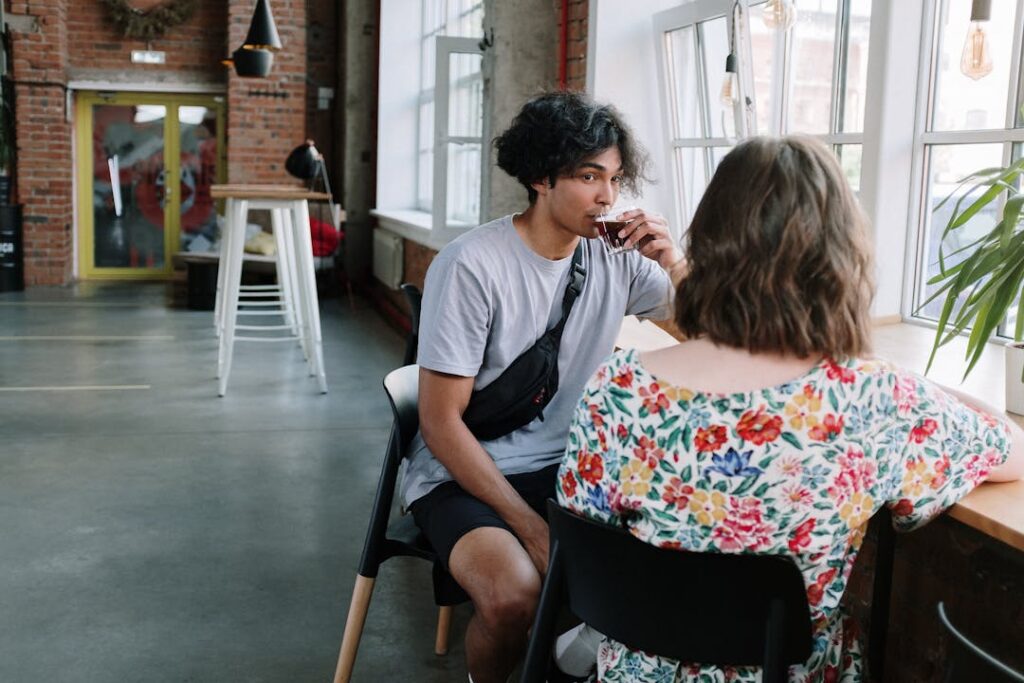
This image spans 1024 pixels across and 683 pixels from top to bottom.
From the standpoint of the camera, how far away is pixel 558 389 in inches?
88.1

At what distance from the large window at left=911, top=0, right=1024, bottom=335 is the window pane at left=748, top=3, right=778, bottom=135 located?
2.02ft

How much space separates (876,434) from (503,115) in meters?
3.78

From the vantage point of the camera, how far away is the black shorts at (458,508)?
6.57 ft

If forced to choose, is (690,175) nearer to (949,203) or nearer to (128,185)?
(949,203)

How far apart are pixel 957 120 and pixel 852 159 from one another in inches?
14.3

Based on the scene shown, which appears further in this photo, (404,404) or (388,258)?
(388,258)

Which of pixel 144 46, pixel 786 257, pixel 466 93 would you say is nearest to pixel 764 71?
pixel 786 257

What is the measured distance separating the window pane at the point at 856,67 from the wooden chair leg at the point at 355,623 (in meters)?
1.88

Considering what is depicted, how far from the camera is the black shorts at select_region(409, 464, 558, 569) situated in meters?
2.00

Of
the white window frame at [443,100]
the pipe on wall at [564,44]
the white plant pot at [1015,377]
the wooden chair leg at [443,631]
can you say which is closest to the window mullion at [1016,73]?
the white plant pot at [1015,377]

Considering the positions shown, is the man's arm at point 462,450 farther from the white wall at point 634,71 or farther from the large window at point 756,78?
the white wall at point 634,71

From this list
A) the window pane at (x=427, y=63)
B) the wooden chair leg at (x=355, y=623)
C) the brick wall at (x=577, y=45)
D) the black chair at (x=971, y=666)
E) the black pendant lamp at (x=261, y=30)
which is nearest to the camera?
the black chair at (x=971, y=666)

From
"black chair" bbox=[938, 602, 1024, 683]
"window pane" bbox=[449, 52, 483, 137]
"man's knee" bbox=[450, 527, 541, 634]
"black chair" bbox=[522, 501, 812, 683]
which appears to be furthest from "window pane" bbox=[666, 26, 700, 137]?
"black chair" bbox=[938, 602, 1024, 683]

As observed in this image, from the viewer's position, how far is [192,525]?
364 centimetres
